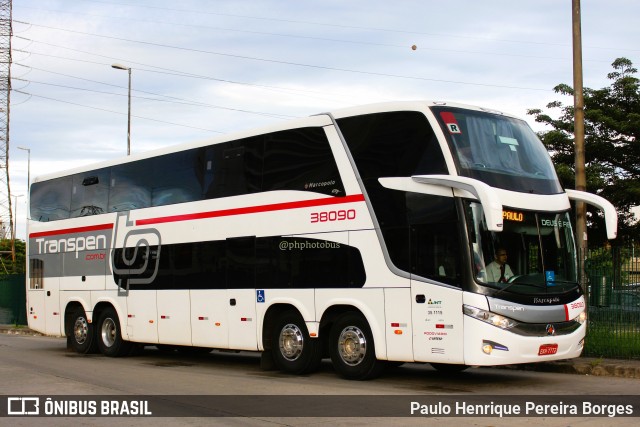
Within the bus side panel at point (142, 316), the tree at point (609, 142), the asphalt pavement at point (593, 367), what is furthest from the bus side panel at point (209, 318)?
the tree at point (609, 142)

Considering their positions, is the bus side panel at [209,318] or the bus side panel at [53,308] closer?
the bus side panel at [209,318]

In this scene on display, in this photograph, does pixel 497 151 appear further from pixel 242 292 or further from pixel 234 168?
pixel 242 292

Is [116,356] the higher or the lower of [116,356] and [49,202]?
the lower

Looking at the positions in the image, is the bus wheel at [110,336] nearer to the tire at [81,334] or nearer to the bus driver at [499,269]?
the tire at [81,334]

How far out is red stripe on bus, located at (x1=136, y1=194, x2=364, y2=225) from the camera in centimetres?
1343

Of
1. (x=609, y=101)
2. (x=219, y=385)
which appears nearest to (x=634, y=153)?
(x=609, y=101)

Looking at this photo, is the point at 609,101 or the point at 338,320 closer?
the point at 338,320

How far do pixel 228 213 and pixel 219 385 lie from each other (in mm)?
3736

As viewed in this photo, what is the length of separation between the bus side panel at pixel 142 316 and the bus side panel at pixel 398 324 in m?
6.66

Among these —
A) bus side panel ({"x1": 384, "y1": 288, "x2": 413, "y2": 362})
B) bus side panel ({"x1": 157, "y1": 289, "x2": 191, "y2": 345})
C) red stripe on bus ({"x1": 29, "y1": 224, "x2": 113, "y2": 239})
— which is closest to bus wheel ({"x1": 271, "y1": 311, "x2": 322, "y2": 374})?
bus side panel ({"x1": 384, "y1": 288, "x2": 413, "y2": 362})

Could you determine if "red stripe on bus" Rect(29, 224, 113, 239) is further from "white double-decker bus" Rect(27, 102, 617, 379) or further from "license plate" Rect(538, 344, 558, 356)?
"license plate" Rect(538, 344, 558, 356)

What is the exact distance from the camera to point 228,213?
15516 mm

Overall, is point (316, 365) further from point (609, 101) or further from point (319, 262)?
point (609, 101)

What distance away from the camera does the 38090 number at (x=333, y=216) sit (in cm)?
1323
